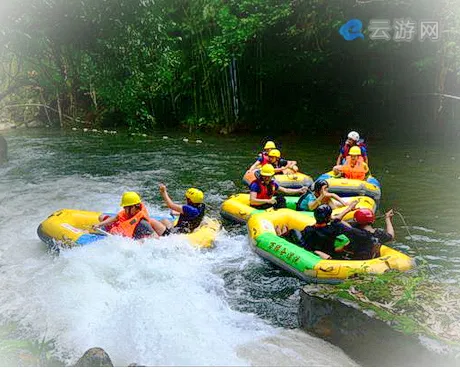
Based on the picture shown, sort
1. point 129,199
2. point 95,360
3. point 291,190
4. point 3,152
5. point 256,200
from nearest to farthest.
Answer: point 95,360
point 129,199
point 256,200
point 291,190
point 3,152

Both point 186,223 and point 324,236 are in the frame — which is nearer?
point 324,236

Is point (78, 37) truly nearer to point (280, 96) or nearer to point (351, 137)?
point (351, 137)

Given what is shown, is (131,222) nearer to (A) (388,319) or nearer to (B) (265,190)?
(B) (265,190)

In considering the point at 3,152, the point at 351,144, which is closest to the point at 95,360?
the point at 351,144

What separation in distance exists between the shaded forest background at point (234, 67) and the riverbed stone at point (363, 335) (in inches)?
280

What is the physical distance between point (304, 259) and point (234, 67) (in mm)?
13473

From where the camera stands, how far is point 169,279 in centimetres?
615

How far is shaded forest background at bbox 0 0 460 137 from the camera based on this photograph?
10133 millimetres

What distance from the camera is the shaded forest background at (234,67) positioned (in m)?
10.1

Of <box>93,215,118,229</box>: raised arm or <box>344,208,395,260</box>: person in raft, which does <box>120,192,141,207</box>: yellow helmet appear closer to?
<box>93,215,118,229</box>: raised arm

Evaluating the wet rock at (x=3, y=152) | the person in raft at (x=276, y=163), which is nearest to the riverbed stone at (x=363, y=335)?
the person in raft at (x=276, y=163)

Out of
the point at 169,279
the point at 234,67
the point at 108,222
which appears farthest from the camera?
the point at 234,67

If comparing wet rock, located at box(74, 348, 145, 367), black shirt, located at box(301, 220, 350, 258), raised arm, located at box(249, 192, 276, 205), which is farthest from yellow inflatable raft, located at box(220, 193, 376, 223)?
wet rock, located at box(74, 348, 145, 367)

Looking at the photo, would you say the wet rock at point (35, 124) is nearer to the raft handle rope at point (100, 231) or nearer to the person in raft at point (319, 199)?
the raft handle rope at point (100, 231)
